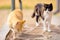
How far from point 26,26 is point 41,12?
431 mm

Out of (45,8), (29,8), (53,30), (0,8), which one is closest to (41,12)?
(45,8)

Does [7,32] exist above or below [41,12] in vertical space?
below

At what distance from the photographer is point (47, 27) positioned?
289cm

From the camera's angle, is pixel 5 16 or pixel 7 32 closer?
pixel 7 32

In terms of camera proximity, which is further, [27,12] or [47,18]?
[27,12]

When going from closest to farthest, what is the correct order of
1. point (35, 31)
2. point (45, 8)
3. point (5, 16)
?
point (45, 8), point (35, 31), point (5, 16)

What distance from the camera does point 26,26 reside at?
10.0 ft

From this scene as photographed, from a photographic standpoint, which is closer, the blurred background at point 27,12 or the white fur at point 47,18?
the white fur at point 47,18

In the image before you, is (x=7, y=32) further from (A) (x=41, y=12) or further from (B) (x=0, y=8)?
(B) (x=0, y=8)

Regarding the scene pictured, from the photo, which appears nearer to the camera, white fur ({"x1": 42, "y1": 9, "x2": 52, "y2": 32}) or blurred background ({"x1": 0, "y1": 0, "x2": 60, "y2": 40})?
white fur ({"x1": 42, "y1": 9, "x2": 52, "y2": 32})

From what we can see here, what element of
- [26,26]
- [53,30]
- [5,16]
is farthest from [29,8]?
[53,30]

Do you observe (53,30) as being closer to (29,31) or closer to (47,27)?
(47,27)

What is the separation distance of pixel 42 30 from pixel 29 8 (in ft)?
4.52

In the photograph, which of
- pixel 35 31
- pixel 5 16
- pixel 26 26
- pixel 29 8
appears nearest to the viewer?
pixel 35 31
